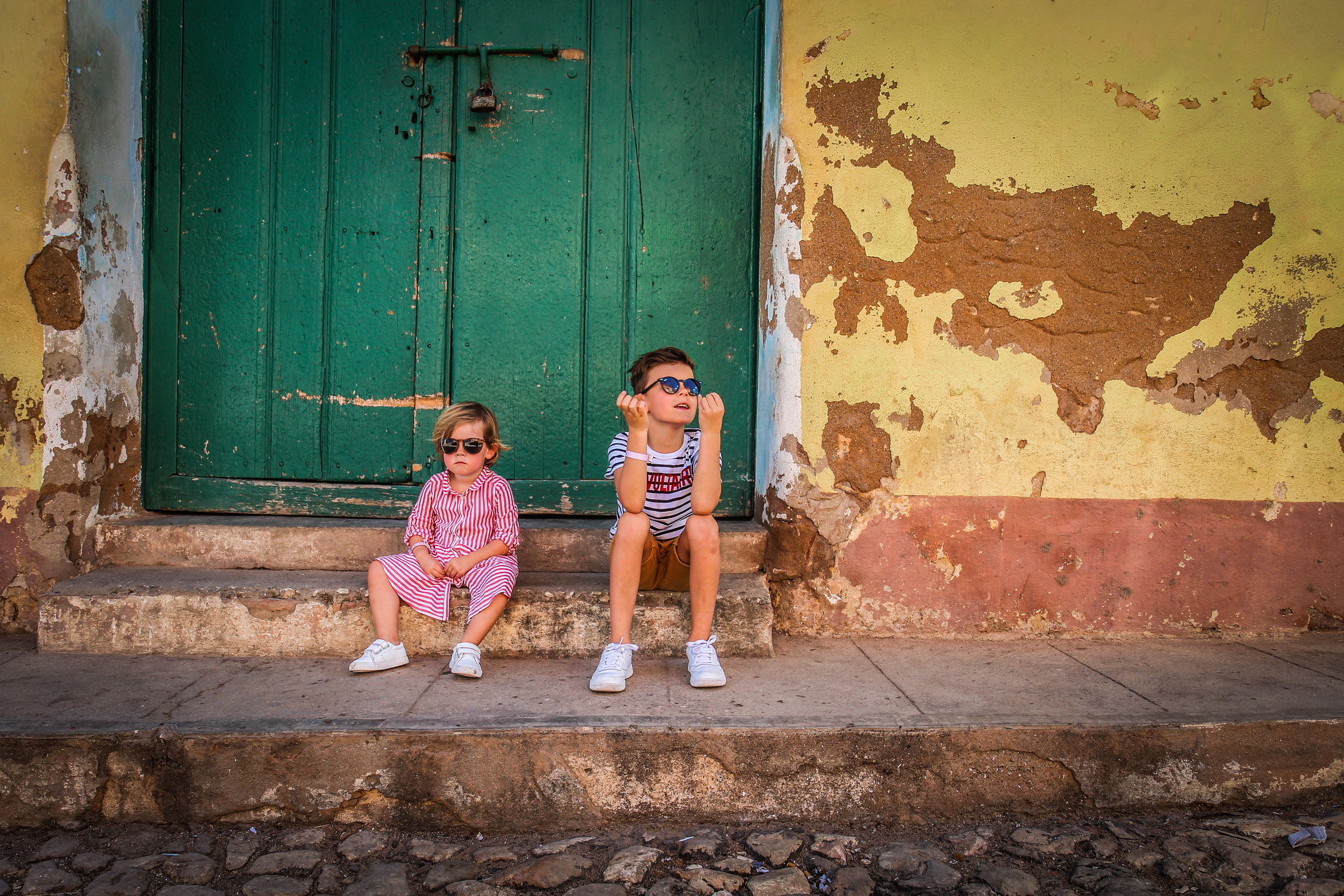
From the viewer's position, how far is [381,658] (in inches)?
95.0

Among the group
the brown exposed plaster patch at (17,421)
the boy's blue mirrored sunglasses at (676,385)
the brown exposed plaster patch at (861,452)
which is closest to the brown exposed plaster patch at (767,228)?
the brown exposed plaster patch at (861,452)

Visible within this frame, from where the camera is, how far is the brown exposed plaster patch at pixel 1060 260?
2.80m

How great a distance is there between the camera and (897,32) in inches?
110

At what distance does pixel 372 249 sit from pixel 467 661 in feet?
5.65

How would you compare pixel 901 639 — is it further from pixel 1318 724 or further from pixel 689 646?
pixel 1318 724

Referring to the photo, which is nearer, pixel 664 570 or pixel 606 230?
pixel 664 570

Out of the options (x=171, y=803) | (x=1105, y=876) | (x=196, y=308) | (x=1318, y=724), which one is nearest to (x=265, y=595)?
(x=171, y=803)

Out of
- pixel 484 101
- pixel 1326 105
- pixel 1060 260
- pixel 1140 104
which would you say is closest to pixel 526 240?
pixel 484 101

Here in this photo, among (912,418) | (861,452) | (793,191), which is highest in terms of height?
(793,191)

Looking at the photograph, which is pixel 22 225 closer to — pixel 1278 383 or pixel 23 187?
pixel 23 187

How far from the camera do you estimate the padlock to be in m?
3.05

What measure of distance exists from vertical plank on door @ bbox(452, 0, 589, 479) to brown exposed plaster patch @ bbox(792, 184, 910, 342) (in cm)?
94

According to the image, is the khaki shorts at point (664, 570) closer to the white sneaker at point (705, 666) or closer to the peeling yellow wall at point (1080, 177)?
the white sneaker at point (705, 666)

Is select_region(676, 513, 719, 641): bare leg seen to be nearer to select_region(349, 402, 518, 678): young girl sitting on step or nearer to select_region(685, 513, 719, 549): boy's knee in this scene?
select_region(685, 513, 719, 549): boy's knee
